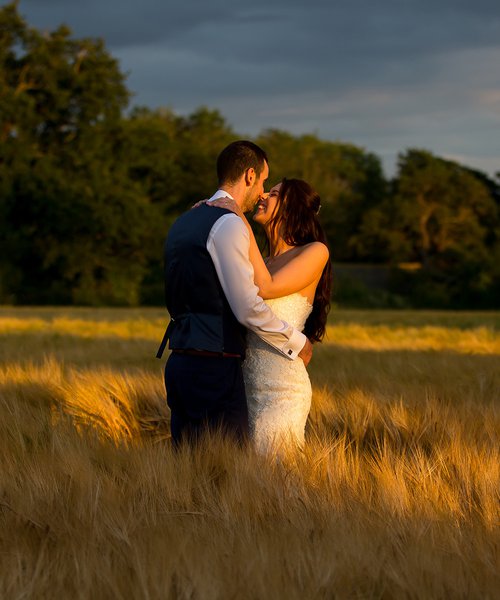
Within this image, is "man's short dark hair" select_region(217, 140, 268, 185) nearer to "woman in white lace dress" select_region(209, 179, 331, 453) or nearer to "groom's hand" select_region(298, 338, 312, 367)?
"woman in white lace dress" select_region(209, 179, 331, 453)

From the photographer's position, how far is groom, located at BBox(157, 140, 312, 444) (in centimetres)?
399

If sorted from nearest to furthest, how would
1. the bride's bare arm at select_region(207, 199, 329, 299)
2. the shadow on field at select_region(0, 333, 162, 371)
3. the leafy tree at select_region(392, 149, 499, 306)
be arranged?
the bride's bare arm at select_region(207, 199, 329, 299), the shadow on field at select_region(0, 333, 162, 371), the leafy tree at select_region(392, 149, 499, 306)

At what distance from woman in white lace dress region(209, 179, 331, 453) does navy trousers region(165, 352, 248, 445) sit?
191mm

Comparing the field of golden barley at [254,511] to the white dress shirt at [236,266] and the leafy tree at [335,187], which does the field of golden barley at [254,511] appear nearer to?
the white dress shirt at [236,266]

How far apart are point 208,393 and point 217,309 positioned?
1.22ft

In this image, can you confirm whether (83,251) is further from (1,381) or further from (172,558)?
(172,558)

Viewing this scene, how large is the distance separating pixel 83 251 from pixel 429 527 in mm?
39928

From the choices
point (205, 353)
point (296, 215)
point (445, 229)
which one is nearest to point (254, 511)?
point (205, 353)

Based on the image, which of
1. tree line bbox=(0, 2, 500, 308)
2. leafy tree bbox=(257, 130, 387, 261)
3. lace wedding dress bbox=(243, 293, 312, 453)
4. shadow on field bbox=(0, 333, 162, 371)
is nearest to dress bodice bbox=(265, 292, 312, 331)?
lace wedding dress bbox=(243, 293, 312, 453)

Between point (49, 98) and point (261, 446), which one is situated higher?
point (49, 98)

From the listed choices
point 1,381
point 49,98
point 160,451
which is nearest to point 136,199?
point 49,98

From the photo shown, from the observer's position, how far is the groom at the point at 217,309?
399cm

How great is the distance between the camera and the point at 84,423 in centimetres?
502

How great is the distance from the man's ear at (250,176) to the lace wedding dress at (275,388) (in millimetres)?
570
